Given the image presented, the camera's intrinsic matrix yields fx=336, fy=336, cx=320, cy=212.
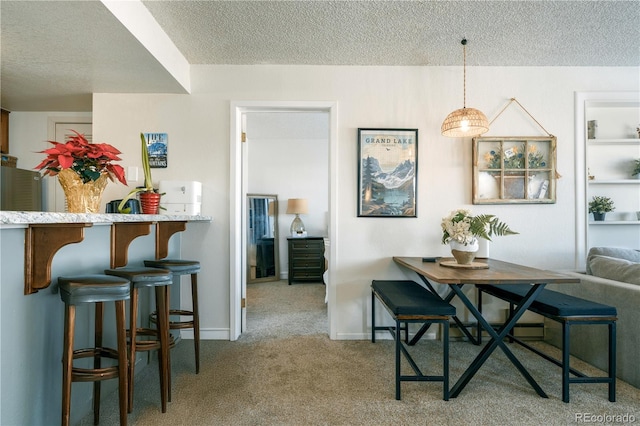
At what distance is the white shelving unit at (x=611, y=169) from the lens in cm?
311

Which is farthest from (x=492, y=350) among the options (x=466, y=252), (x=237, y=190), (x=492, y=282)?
(x=237, y=190)

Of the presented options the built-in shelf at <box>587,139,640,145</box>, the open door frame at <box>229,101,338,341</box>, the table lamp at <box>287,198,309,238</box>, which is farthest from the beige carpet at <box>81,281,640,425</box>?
the table lamp at <box>287,198,309,238</box>

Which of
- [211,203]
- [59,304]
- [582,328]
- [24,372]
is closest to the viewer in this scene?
[24,372]

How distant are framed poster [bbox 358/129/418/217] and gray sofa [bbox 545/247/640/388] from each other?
55.3 inches

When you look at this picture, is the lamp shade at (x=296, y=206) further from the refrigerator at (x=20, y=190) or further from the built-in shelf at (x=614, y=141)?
the built-in shelf at (x=614, y=141)

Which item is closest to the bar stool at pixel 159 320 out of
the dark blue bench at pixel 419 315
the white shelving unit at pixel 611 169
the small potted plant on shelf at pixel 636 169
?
the dark blue bench at pixel 419 315

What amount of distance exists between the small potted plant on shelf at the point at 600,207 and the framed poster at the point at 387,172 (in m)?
1.88

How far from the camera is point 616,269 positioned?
242 cm

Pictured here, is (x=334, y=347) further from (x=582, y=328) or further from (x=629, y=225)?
(x=629, y=225)

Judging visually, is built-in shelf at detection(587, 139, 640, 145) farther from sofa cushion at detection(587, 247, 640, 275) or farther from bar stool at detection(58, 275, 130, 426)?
bar stool at detection(58, 275, 130, 426)

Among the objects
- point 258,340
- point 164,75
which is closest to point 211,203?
point 164,75

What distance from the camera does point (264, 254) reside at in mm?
5797

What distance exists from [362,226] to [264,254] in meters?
3.11

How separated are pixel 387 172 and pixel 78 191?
7.56 ft
